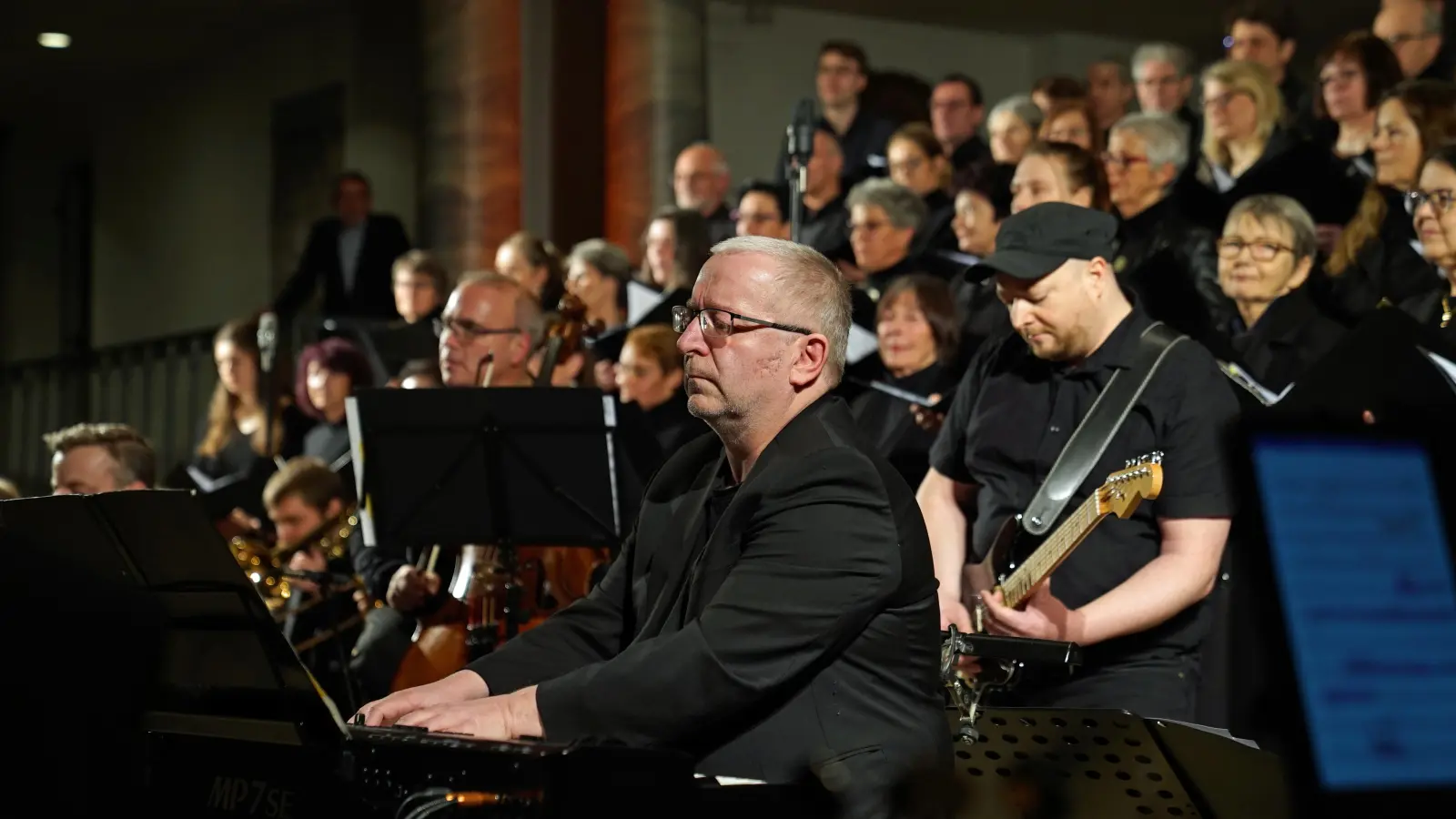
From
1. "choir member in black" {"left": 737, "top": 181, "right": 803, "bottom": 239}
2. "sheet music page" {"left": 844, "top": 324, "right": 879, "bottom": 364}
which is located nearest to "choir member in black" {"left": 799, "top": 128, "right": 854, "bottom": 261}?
"choir member in black" {"left": 737, "top": 181, "right": 803, "bottom": 239}

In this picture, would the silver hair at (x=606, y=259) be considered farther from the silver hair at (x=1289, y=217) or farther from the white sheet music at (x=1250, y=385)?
the white sheet music at (x=1250, y=385)

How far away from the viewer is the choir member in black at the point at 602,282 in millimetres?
7715

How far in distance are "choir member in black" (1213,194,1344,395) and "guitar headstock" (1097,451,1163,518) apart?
2062mm

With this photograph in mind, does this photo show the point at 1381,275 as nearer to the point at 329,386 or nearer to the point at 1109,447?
the point at 1109,447

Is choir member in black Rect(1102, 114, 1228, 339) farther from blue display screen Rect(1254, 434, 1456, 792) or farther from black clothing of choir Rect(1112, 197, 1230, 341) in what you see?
blue display screen Rect(1254, 434, 1456, 792)

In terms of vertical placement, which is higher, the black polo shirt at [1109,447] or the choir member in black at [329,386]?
the choir member in black at [329,386]

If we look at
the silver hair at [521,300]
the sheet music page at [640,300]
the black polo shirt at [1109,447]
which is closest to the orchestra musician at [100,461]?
the silver hair at [521,300]

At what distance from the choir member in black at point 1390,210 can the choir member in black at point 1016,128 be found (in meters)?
1.79

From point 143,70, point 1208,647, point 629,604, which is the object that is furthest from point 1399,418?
point 143,70

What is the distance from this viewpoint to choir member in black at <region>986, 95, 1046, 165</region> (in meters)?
7.58

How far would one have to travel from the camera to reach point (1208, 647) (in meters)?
4.45

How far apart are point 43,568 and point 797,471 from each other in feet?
3.70

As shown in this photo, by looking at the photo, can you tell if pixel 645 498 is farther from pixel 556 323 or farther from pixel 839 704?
pixel 556 323

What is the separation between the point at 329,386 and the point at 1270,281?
4.11 metres
